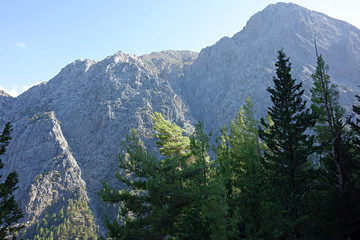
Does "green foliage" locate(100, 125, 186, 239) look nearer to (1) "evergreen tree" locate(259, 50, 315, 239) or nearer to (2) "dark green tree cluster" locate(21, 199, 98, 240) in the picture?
(1) "evergreen tree" locate(259, 50, 315, 239)

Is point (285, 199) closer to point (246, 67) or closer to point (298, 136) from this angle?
point (298, 136)

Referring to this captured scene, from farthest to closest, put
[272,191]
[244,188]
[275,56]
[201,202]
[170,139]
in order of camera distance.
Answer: [275,56] → [170,139] → [244,188] → [201,202] → [272,191]

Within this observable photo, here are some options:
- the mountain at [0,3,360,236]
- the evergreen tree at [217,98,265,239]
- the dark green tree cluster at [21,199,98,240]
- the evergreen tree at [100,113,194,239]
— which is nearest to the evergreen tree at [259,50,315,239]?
the evergreen tree at [217,98,265,239]

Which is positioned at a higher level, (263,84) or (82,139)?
(263,84)

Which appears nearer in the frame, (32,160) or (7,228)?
(7,228)

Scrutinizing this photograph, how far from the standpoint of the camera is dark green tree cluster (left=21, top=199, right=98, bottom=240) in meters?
132

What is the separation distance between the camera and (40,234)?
131500mm

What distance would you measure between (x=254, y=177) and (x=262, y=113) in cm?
14302

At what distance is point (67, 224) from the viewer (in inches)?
5487

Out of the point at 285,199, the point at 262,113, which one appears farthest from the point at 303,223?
the point at 262,113

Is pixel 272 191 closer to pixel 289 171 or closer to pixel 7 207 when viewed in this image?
pixel 289 171

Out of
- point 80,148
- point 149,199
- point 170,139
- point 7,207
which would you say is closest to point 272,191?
point 149,199

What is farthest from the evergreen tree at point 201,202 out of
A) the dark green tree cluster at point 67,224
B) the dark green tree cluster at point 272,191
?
the dark green tree cluster at point 67,224

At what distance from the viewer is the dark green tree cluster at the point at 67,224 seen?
132000 mm
